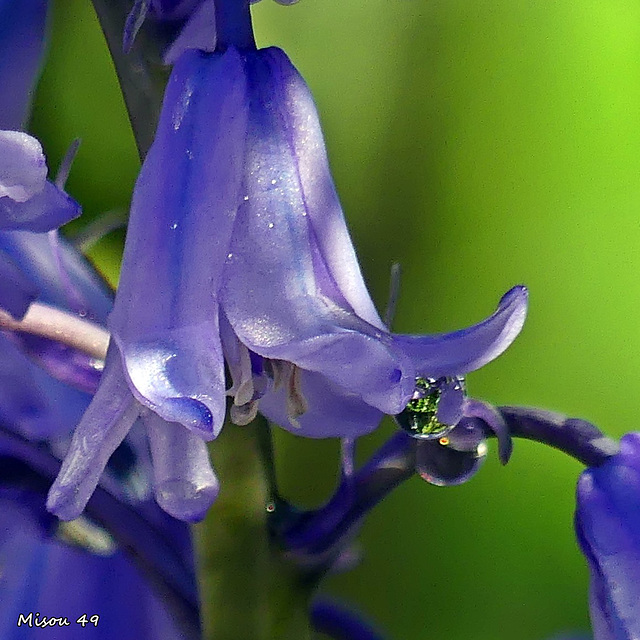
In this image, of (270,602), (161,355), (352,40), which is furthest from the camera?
(352,40)

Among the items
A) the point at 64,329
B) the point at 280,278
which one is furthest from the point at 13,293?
the point at 280,278

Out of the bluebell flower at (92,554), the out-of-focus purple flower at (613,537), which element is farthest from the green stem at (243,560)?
the out-of-focus purple flower at (613,537)

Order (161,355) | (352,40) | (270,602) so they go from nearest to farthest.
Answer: (161,355)
(270,602)
(352,40)

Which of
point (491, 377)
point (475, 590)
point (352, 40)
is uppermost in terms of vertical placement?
point (352, 40)

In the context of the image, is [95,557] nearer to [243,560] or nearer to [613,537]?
[243,560]

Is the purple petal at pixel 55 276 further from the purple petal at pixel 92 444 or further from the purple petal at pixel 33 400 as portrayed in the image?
the purple petal at pixel 92 444

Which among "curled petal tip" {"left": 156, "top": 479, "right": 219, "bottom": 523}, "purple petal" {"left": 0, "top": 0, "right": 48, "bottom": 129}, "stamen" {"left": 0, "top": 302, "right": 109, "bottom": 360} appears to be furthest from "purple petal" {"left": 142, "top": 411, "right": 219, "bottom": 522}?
"purple petal" {"left": 0, "top": 0, "right": 48, "bottom": 129}

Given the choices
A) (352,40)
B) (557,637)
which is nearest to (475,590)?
(557,637)

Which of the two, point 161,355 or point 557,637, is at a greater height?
point 161,355

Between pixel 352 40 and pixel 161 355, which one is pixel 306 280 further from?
pixel 352 40
